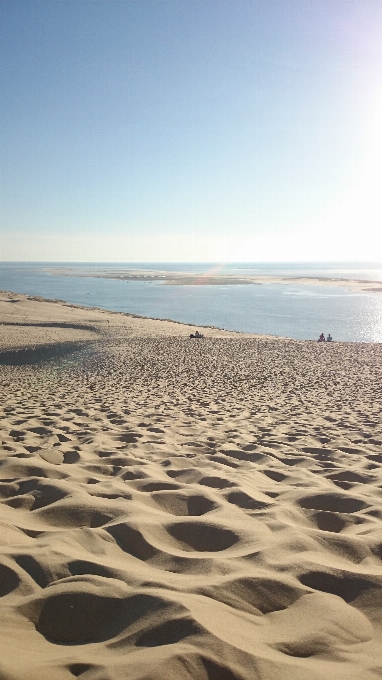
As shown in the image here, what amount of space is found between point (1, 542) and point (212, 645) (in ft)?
4.40

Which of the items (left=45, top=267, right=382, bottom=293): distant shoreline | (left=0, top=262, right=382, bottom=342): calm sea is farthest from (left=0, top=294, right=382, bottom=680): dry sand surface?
(left=45, top=267, right=382, bottom=293): distant shoreline

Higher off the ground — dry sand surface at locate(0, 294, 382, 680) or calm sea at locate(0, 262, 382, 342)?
dry sand surface at locate(0, 294, 382, 680)

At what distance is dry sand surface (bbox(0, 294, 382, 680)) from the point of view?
66.2 inches

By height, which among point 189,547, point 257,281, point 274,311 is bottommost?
point 274,311

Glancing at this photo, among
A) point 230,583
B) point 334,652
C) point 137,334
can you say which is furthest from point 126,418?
point 137,334

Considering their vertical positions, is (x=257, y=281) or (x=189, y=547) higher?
(x=257, y=281)

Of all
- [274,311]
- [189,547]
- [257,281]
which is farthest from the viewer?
[257,281]

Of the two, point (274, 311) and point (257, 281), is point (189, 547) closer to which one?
point (274, 311)

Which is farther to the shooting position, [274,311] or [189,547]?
[274,311]

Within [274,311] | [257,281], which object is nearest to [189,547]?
[274,311]

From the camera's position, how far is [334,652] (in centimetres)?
172

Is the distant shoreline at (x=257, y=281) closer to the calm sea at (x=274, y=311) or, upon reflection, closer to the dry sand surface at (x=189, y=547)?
the calm sea at (x=274, y=311)

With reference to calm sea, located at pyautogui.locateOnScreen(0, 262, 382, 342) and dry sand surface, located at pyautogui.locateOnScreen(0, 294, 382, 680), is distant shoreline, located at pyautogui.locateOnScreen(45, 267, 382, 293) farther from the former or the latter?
dry sand surface, located at pyautogui.locateOnScreen(0, 294, 382, 680)

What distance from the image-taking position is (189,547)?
2.60 m
